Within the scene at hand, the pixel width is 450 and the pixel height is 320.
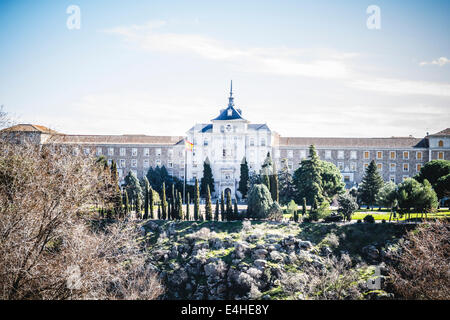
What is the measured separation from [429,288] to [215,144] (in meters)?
40.0

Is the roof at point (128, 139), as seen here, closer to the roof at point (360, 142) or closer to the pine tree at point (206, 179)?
the pine tree at point (206, 179)

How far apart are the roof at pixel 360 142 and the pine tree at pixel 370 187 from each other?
13.8 metres

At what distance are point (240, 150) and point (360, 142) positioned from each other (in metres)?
18.0

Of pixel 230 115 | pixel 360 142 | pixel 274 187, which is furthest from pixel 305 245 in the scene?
pixel 360 142

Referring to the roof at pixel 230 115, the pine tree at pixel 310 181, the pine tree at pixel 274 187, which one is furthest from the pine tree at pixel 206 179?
the pine tree at pixel 310 181

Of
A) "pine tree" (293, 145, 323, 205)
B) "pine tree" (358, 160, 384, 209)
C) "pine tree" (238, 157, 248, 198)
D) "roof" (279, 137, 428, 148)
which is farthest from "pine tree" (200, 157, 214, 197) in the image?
"pine tree" (358, 160, 384, 209)

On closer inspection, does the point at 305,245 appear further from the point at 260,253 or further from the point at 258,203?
the point at 258,203

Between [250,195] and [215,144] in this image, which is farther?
[215,144]

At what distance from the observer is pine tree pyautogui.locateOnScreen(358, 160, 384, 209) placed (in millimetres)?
44344

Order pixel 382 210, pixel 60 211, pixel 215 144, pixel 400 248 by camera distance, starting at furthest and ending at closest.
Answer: pixel 215 144
pixel 382 210
pixel 400 248
pixel 60 211

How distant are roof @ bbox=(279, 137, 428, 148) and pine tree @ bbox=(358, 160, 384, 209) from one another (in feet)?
45.4

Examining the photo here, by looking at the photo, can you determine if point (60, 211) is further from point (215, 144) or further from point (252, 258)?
point (215, 144)
